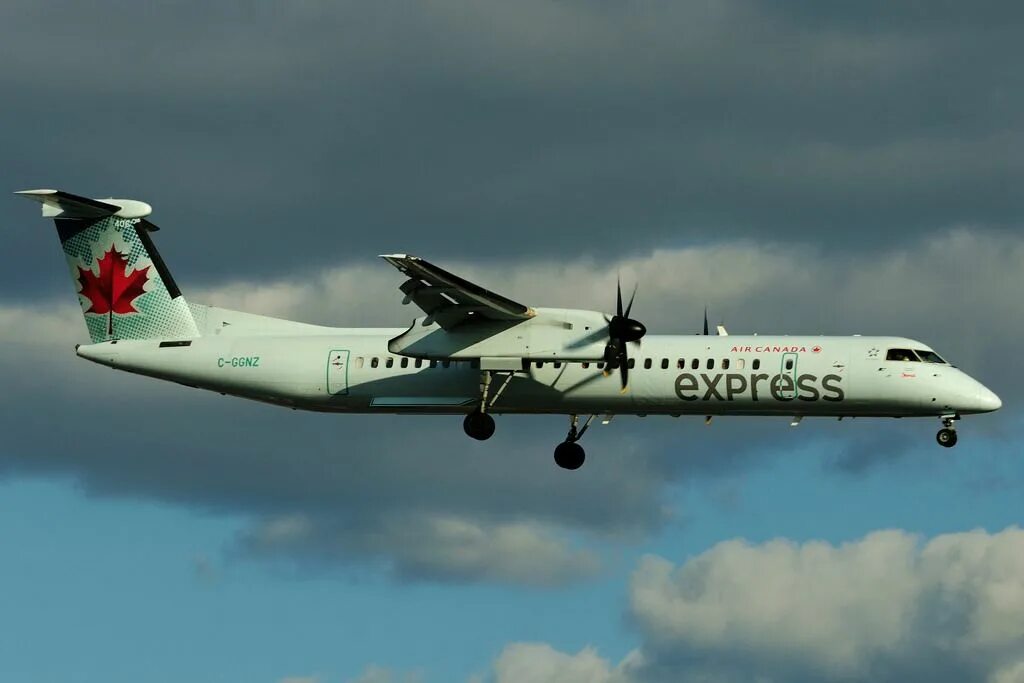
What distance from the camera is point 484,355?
34.7 meters

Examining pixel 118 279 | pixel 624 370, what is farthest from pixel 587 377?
pixel 118 279

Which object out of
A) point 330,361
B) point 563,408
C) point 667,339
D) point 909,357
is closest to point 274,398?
point 330,361

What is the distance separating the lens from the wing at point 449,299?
3244 centimetres

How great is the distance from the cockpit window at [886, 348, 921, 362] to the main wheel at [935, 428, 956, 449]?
178 cm

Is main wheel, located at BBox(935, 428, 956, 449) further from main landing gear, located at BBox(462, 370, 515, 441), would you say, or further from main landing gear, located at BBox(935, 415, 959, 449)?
main landing gear, located at BBox(462, 370, 515, 441)

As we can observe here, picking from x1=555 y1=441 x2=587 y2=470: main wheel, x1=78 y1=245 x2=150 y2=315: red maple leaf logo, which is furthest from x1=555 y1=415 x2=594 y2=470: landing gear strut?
x1=78 y1=245 x2=150 y2=315: red maple leaf logo

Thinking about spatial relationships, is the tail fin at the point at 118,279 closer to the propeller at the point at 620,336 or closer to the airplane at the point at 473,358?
the airplane at the point at 473,358

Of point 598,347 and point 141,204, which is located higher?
point 141,204

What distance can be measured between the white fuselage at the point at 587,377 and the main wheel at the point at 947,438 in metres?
0.57

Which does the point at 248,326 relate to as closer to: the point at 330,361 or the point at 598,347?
the point at 330,361

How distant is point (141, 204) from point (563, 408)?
1192cm

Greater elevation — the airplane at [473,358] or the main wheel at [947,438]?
the airplane at [473,358]

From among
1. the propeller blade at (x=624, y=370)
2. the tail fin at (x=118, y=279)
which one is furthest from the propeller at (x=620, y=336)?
the tail fin at (x=118, y=279)

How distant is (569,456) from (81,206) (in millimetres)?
13481
